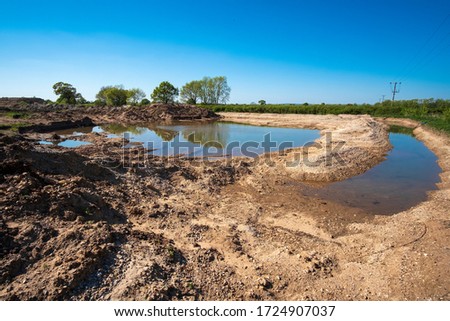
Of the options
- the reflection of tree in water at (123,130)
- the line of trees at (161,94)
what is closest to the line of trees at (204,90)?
the line of trees at (161,94)

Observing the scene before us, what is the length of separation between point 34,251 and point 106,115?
46.9 meters

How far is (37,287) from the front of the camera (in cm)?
435

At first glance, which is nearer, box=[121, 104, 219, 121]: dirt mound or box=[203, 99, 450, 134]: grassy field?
box=[121, 104, 219, 121]: dirt mound

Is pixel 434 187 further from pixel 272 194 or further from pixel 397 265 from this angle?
pixel 397 265

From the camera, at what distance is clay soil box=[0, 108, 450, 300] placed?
4898mm

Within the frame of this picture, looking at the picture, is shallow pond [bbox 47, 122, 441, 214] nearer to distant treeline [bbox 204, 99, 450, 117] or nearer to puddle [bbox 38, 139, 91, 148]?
puddle [bbox 38, 139, 91, 148]

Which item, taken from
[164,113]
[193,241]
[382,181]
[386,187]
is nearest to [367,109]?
[164,113]

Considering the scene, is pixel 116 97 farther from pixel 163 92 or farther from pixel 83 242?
pixel 83 242

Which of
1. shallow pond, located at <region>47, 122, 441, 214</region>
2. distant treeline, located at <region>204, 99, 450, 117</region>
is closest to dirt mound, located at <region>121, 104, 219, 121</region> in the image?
distant treeline, located at <region>204, 99, 450, 117</region>

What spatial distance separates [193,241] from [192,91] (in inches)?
3045

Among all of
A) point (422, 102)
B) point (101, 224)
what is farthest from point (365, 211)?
point (422, 102)

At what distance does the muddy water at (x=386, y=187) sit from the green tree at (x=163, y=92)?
2650 inches

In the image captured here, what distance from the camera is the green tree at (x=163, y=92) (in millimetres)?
75312

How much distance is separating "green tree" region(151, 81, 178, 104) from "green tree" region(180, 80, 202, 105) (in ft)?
15.5
